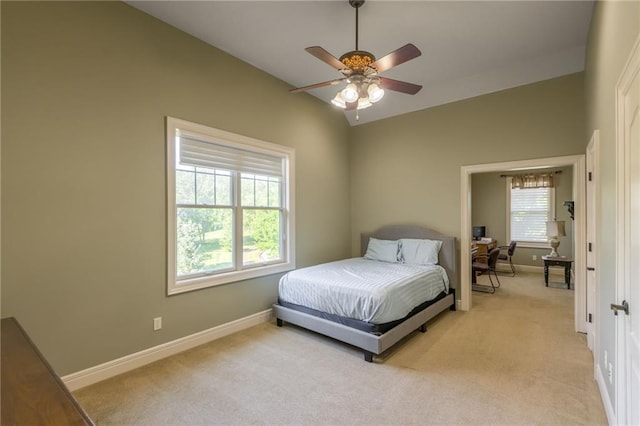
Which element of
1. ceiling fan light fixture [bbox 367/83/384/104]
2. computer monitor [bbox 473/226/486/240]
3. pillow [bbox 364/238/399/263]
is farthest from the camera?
computer monitor [bbox 473/226/486/240]

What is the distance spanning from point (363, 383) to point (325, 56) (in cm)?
261

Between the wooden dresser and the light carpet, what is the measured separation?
37.8 inches

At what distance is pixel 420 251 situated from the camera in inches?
172

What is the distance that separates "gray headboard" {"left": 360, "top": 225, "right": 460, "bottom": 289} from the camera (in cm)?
432

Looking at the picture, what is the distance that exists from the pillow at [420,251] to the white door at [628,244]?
2521 millimetres

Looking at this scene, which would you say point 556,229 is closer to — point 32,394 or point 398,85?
point 398,85

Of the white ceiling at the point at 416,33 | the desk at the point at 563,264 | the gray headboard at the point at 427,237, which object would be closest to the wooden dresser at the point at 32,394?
the white ceiling at the point at 416,33

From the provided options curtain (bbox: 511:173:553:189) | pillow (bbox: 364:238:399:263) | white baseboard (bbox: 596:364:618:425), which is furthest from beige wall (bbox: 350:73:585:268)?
curtain (bbox: 511:173:553:189)

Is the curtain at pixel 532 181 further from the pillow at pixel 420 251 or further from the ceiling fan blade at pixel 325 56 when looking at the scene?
the ceiling fan blade at pixel 325 56

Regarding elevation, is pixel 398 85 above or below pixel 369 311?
above

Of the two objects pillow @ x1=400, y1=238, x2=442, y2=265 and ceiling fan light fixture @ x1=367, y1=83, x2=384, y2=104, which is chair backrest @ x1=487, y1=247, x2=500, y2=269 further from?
ceiling fan light fixture @ x1=367, y1=83, x2=384, y2=104

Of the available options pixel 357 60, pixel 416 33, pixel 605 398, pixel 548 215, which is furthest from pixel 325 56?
pixel 548 215

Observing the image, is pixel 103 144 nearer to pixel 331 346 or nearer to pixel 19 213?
pixel 19 213

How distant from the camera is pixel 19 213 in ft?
7.10
